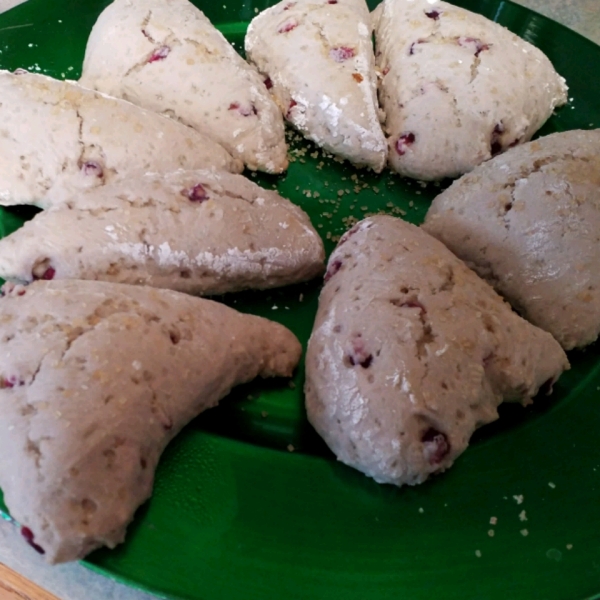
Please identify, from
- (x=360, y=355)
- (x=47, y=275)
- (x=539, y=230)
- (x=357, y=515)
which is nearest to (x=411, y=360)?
(x=360, y=355)

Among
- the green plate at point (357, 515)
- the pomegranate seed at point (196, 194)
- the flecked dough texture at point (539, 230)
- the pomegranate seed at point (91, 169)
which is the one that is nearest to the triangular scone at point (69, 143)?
the pomegranate seed at point (91, 169)

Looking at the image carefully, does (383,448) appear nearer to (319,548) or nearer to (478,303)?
(319,548)

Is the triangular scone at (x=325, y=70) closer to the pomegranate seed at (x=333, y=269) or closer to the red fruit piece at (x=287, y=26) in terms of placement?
the red fruit piece at (x=287, y=26)

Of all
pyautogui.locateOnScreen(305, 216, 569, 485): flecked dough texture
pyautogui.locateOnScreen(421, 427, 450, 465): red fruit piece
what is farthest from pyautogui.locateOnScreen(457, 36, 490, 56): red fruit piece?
pyautogui.locateOnScreen(421, 427, 450, 465): red fruit piece

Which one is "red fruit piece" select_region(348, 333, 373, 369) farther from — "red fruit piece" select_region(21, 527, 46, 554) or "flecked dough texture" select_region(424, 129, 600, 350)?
"red fruit piece" select_region(21, 527, 46, 554)

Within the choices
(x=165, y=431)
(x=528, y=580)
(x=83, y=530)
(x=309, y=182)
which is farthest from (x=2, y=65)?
(x=528, y=580)

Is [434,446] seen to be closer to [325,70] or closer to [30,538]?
[30,538]
